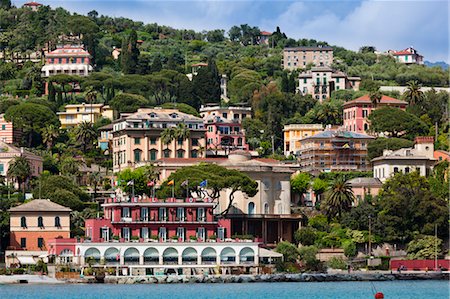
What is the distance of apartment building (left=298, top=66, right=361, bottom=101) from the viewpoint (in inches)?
6919

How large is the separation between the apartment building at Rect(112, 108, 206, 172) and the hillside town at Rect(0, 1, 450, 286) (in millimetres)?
177

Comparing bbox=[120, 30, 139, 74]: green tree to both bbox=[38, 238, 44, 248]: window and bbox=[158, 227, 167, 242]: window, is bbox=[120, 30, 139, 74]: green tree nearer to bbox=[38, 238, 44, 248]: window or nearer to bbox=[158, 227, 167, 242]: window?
bbox=[38, 238, 44, 248]: window

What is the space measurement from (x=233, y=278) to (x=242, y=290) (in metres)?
7.89

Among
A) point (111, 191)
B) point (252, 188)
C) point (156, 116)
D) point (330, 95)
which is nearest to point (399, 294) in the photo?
point (252, 188)

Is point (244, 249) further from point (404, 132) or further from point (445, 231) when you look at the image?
point (404, 132)

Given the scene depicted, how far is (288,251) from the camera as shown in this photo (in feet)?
344

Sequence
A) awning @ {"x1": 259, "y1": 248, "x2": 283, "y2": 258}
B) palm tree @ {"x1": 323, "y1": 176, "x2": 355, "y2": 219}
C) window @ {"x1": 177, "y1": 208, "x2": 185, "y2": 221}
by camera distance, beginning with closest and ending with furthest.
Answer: awning @ {"x1": 259, "y1": 248, "x2": 283, "y2": 258}
window @ {"x1": 177, "y1": 208, "x2": 185, "y2": 221}
palm tree @ {"x1": 323, "y1": 176, "x2": 355, "y2": 219}

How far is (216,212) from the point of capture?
368 ft

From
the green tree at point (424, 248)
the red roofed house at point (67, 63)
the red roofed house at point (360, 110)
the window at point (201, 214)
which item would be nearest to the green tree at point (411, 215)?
the green tree at point (424, 248)

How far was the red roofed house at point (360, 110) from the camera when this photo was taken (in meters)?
151

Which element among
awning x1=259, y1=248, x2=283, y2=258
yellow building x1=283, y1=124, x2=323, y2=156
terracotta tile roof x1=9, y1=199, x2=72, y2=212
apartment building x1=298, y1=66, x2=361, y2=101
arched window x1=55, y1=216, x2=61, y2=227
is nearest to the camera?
awning x1=259, y1=248, x2=283, y2=258

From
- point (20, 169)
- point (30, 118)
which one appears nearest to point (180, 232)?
point (20, 169)

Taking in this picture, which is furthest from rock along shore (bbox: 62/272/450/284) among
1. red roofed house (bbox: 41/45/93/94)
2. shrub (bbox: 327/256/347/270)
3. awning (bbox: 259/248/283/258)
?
red roofed house (bbox: 41/45/93/94)

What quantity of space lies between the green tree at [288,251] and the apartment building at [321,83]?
7060 cm
